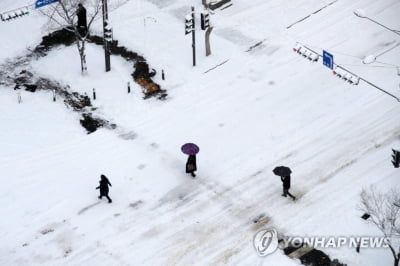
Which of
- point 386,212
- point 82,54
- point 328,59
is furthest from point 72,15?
point 386,212

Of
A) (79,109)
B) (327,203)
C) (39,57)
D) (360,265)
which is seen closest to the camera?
(360,265)

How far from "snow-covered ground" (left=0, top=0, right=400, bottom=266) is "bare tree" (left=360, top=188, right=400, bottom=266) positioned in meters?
0.81

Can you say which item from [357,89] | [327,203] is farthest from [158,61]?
[327,203]

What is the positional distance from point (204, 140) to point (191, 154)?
3.76 m

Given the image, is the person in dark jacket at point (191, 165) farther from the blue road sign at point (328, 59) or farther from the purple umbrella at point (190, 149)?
the blue road sign at point (328, 59)

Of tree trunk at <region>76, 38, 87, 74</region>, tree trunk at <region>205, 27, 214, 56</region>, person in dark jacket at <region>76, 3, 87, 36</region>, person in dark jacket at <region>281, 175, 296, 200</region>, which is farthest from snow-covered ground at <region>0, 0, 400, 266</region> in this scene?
person in dark jacket at <region>76, 3, 87, 36</region>

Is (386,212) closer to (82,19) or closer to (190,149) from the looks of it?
(190,149)

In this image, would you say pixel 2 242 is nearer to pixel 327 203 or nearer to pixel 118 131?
pixel 118 131

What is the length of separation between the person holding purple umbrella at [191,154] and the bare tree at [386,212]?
25.6ft

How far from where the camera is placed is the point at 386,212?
2769 cm

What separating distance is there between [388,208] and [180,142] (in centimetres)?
1119

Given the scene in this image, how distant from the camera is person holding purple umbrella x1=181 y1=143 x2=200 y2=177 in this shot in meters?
30.5

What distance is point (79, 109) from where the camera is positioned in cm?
3634

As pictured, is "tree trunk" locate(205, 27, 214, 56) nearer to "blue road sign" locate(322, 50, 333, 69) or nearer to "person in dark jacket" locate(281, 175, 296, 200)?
"blue road sign" locate(322, 50, 333, 69)
